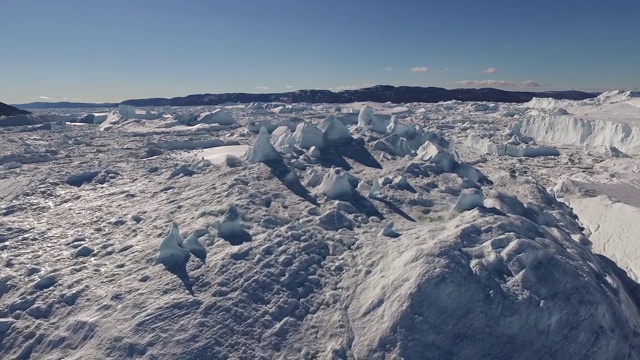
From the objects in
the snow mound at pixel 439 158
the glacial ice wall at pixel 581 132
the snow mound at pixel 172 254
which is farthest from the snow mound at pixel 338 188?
the glacial ice wall at pixel 581 132

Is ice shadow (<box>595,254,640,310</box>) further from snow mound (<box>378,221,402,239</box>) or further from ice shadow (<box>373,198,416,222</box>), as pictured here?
snow mound (<box>378,221,402,239</box>)

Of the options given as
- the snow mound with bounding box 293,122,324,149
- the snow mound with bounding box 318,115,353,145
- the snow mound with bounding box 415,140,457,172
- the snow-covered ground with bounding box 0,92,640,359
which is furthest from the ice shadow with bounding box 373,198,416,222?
the snow mound with bounding box 318,115,353,145

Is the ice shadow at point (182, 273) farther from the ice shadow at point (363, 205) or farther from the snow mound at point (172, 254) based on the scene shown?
the ice shadow at point (363, 205)

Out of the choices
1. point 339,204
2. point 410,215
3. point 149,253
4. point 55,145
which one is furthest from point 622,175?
point 55,145

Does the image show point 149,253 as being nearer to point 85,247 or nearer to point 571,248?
point 85,247

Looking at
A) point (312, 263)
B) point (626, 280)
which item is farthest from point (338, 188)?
point (626, 280)

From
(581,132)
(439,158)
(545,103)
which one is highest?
(439,158)

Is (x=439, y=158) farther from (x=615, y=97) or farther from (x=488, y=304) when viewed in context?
(x=615, y=97)
